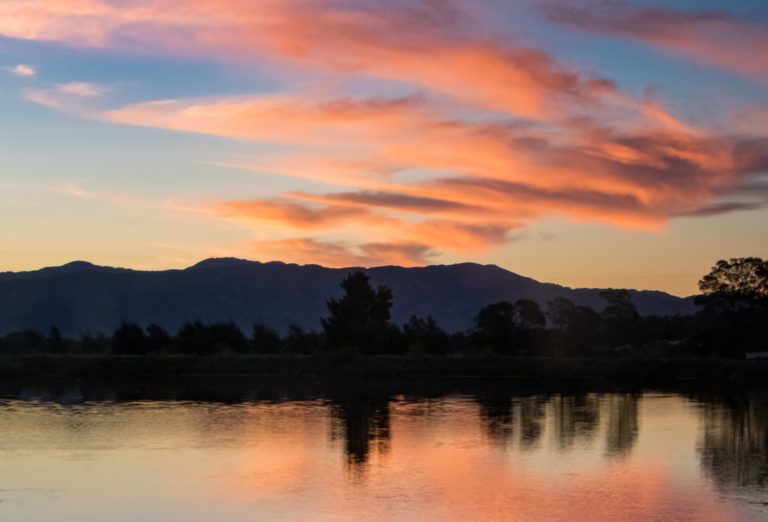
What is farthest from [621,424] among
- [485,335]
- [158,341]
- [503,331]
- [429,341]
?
[158,341]

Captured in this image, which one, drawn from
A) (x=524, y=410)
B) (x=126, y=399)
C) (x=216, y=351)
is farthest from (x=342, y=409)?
(x=216, y=351)

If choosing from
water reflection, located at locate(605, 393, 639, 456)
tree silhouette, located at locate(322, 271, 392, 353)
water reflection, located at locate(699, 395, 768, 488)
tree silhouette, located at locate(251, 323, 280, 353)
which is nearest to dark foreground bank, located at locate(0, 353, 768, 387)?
tree silhouette, located at locate(322, 271, 392, 353)

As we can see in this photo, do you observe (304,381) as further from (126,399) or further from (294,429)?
(294,429)

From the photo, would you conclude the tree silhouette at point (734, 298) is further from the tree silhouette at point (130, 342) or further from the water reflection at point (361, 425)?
the tree silhouette at point (130, 342)

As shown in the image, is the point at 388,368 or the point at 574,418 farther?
the point at 388,368

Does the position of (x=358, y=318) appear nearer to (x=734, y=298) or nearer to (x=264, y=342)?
(x=264, y=342)

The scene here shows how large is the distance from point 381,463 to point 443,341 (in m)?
64.2

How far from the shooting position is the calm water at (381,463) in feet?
70.1

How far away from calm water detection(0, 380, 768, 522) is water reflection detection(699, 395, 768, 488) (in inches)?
3.6

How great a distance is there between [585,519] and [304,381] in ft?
172

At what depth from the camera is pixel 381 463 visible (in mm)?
28047

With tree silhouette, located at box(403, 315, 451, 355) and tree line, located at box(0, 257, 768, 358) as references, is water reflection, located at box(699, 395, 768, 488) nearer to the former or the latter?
tree line, located at box(0, 257, 768, 358)

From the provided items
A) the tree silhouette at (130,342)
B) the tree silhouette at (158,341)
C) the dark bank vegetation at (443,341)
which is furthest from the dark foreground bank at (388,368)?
the tree silhouette at (158,341)

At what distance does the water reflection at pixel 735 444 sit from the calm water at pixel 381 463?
9cm
